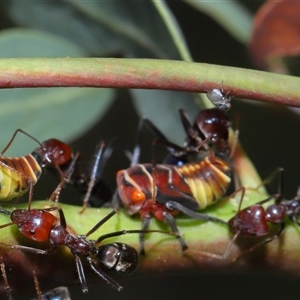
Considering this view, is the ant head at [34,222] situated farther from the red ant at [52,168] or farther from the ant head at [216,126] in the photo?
the ant head at [216,126]

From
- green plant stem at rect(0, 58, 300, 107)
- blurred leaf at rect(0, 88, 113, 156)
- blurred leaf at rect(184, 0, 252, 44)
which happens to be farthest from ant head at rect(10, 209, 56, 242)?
blurred leaf at rect(184, 0, 252, 44)

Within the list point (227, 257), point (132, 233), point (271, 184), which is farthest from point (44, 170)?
point (271, 184)

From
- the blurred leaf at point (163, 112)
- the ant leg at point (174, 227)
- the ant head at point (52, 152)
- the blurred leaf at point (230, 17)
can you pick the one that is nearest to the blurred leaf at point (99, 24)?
the blurred leaf at point (163, 112)

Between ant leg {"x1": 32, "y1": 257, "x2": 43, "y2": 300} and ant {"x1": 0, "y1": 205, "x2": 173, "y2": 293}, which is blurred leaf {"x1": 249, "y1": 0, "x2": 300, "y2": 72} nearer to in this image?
ant {"x1": 0, "y1": 205, "x2": 173, "y2": 293}

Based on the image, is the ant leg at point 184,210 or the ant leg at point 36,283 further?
the ant leg at point 184,210

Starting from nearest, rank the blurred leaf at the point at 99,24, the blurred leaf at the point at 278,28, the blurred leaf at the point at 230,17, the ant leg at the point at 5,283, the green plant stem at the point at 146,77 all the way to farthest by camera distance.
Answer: the green plant stem at the point at 146,77 → the ant leg at the point at 5,283 → the blurred leaf at the point at 278,28 → the blurred leaf at the point at 99,24 → the blurred leaf at the point at 230,17
